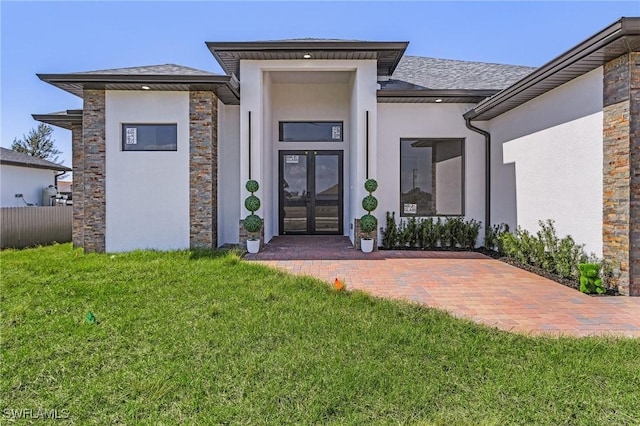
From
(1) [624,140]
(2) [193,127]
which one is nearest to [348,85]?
(2) [193,127]

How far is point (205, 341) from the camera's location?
364 cm

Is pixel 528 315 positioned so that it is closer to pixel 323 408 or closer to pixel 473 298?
pixel 473 298

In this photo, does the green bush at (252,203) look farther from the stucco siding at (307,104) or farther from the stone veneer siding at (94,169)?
the stone veneer siding at (94,169)

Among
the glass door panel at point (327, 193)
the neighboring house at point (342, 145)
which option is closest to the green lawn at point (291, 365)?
the neighboring house at point (342, 145)

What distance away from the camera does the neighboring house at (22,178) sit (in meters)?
17.0

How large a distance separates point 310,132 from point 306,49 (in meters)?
3.21

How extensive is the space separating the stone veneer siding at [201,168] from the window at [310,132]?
293 cm

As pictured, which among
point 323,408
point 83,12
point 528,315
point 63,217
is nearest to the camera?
point 323,408

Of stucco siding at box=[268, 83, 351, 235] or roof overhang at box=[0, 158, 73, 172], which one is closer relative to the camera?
stucco siding at box=[268, 83, 351, 235]

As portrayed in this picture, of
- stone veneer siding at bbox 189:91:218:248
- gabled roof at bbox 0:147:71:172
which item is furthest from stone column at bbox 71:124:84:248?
gabled roof at bbox 0:147:71:172

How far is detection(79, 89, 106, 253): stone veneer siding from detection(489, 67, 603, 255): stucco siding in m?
8.96

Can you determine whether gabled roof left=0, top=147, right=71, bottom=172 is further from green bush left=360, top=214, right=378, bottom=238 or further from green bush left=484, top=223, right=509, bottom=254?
green bush left=484, top=223, right=509, bottom=254

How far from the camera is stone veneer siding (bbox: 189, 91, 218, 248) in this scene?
28.2ft

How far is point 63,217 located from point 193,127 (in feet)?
22.2
